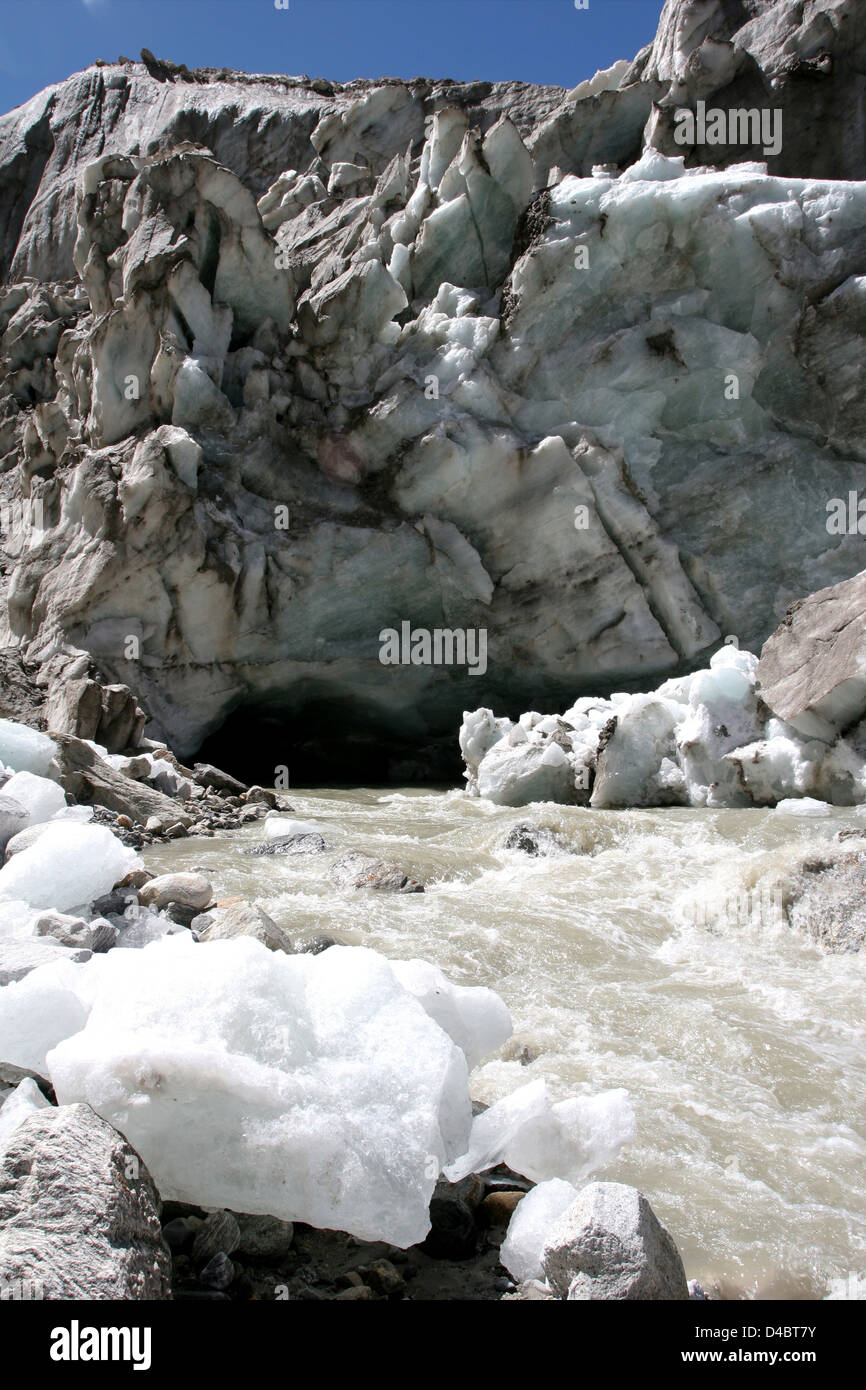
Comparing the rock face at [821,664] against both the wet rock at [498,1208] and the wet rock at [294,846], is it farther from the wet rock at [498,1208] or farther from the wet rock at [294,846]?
the wet rock at [498,1208]

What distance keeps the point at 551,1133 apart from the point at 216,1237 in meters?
1.02

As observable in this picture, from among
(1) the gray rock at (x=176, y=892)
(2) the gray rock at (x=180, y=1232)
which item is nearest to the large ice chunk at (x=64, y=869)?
(1) the gray rock at (x=176, y=892)

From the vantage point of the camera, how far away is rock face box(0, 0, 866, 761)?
1598 cm

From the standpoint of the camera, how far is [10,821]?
17.8 ft

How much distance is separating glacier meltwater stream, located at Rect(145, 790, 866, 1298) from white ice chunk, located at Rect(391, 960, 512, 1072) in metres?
0.54

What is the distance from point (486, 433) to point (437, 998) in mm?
14818

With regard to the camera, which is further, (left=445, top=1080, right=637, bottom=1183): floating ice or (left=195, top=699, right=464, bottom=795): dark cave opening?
(left=195, top=699, right=464, bottom=795): dark cave opening

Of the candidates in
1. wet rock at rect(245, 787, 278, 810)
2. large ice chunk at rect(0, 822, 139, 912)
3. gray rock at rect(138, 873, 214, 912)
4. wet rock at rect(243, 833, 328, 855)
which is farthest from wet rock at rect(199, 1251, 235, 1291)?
wet rock at rect(245, 787, 278, 810)

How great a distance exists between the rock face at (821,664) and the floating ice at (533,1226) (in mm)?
8446

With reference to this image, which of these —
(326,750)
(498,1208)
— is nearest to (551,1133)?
(498,1208)

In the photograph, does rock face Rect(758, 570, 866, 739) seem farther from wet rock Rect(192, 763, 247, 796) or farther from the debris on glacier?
wet rock Rect(192, 763, 247, 796)

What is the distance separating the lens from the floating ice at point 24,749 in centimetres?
780

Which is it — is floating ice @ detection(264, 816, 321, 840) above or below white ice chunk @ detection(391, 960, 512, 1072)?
below
